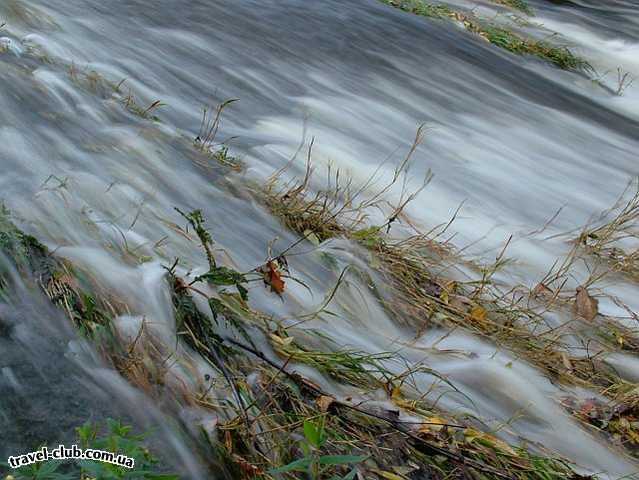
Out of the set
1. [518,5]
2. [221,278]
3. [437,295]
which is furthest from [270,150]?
[518,5]

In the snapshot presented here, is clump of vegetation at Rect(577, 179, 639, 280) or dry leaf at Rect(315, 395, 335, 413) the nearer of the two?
dry leaf at Rect(315, 395, 335, 413)

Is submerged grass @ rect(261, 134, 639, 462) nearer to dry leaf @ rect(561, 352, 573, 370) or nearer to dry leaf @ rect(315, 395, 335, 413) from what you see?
dry leaf @ rect(561, 352, 573, 370)

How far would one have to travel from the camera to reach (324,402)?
7.98 feet

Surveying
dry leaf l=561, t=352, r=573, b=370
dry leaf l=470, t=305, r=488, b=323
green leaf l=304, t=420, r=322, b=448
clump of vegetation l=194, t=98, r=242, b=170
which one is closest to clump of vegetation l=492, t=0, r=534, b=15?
clump of vegetation l=194, t=98, r=242, b=170

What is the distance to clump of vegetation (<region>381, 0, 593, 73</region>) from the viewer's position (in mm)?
7340

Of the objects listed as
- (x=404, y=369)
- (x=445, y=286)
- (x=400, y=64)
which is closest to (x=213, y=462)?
(x=404, y=369)

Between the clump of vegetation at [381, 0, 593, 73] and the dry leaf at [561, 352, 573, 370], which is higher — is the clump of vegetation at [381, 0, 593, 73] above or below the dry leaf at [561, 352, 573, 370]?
above

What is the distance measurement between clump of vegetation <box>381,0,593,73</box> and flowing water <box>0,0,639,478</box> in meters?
0.18

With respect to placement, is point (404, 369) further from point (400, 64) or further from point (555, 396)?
point (400, 64)

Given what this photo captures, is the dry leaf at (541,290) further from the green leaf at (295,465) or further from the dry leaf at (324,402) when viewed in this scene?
the green leaf at (295,465)

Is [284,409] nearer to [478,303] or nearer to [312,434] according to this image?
[312,434]

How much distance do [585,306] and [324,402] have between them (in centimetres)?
135

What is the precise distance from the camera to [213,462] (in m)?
2.23

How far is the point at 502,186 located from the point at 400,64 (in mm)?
1824
